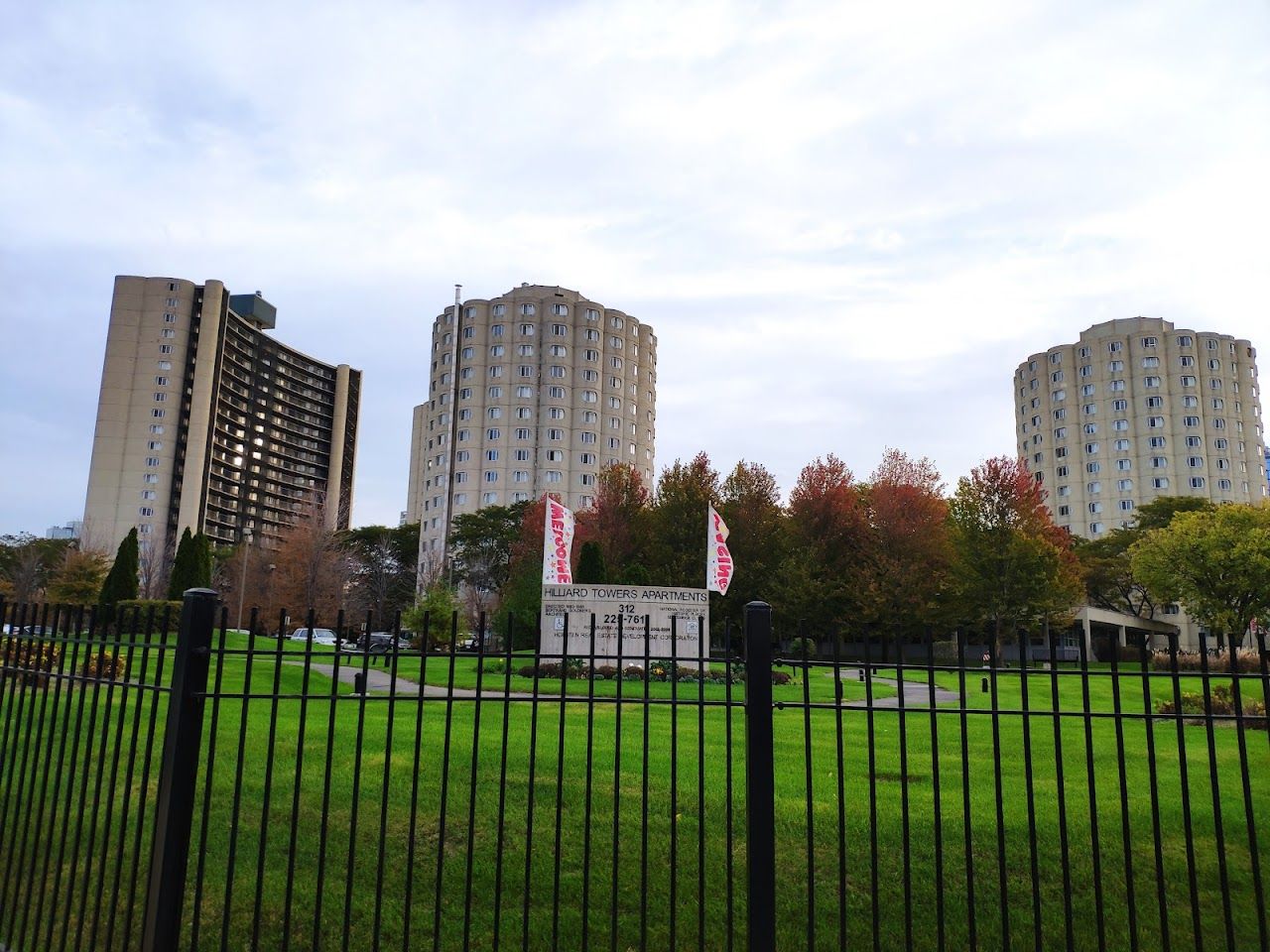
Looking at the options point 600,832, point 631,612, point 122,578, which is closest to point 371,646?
point 600,832

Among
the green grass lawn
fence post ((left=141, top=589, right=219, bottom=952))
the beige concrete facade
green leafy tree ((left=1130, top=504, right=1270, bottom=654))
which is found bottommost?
the green grass lawn

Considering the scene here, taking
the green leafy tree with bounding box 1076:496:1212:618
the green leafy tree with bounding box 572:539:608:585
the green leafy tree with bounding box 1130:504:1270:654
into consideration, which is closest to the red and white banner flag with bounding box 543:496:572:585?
the green leafy tree with bounding box 572:539:608:585

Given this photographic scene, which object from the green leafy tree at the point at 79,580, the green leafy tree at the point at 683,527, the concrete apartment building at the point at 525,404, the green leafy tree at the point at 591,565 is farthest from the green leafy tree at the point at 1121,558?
the green leafy tree at the point at 79,580

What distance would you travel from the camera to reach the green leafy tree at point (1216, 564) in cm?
4466

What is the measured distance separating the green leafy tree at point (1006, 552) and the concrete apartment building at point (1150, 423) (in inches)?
2002

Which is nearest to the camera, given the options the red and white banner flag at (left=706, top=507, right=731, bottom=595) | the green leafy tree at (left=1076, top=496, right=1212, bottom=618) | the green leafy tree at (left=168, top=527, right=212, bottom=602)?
the red and white banner flag at (left=706, top=507, right=731, bottom=595)

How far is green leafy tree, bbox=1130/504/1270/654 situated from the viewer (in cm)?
4466

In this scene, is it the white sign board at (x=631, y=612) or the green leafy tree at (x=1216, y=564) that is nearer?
the white sign board at (x=631, y=612)

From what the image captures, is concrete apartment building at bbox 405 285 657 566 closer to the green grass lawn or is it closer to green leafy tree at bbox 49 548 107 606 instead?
green leafy tree at bbox 49 548 107 606

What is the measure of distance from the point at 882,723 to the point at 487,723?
6.32 meters

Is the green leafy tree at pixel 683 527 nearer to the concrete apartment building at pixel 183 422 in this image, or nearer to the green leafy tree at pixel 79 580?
the green leafy tree at pixel 79 580

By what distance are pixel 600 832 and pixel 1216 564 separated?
4875 cm

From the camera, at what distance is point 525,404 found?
94.3 meters

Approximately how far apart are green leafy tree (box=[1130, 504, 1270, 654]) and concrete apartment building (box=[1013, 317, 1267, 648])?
154ft
